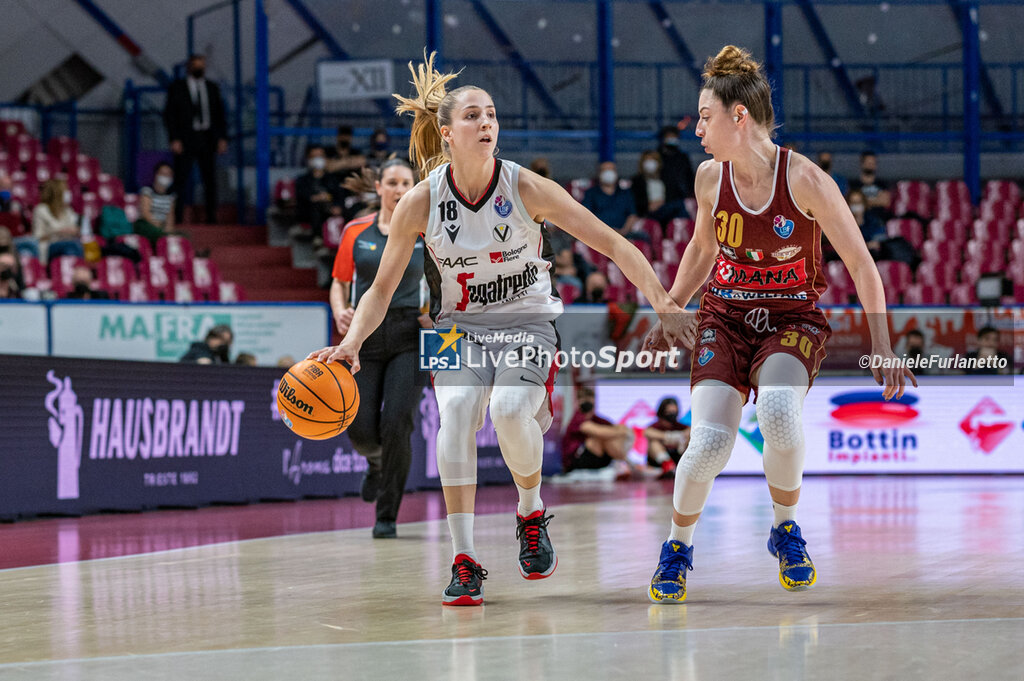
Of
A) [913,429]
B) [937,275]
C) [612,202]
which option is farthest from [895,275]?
[612,202]

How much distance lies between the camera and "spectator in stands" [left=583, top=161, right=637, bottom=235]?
16844 millimetres

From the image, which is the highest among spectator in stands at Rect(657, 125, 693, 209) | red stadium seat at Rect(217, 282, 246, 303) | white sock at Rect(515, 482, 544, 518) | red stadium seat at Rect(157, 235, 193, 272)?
spectator in stands at Rect(657, 125, 693, 209)

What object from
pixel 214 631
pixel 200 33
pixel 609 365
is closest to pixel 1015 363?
pixel 609 365

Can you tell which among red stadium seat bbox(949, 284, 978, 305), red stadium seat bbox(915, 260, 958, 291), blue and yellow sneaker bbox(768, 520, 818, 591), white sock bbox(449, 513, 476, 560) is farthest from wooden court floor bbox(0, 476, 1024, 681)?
red stadium seat bbox(915, 260, 958, 291)

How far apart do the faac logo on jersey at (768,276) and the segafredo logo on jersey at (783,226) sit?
0.45 feet

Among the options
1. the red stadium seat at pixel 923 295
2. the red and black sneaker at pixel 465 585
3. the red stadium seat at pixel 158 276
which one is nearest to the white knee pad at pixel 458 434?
the red and black sneaker at pixel 465 585

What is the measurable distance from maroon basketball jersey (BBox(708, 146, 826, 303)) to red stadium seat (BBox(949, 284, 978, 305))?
1229cm

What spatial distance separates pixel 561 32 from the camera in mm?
24516

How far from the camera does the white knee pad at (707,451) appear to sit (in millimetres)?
4477

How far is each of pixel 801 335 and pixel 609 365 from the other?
30.4 feet

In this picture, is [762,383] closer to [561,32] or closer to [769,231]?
[769,231]

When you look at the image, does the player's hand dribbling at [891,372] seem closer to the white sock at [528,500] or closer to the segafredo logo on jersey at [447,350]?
the white sock at [528,500]

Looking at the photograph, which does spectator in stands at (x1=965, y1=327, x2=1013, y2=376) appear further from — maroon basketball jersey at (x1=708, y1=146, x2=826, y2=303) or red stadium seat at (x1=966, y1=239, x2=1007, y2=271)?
maroon basketball jersey at (x1=708, y1=146, x2=826, y2=303)

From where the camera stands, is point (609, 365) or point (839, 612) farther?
point (609, 365)
